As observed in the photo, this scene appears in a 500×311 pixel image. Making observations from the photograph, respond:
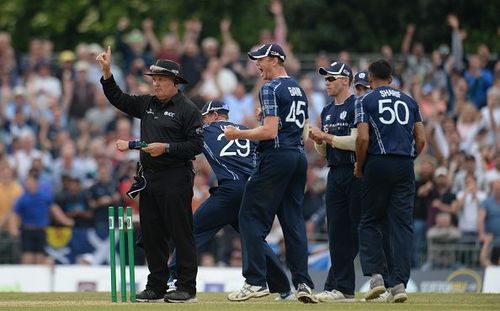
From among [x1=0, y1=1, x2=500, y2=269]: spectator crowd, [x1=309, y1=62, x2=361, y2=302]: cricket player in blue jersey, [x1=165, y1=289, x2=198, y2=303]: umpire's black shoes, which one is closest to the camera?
[x1=165, y1=289, x2=198, y2=303]: umpire's black shoes

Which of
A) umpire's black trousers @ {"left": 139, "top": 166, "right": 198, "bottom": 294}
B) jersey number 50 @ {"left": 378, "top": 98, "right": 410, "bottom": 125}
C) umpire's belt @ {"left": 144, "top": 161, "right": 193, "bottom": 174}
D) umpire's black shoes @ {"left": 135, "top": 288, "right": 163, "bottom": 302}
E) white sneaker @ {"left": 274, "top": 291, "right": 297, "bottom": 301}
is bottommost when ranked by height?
white sneaker @ {"left": 274, "top": 291, "right": 297, "bottom": 301}

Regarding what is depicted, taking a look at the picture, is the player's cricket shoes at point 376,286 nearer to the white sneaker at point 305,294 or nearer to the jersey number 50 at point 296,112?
the white sneaker at point 305,294

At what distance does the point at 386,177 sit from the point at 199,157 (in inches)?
402

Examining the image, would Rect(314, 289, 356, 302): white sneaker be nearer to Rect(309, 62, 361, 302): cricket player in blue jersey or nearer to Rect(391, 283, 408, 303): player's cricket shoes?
Rect(309, 62, 361, 302): cricket player in blue jersey

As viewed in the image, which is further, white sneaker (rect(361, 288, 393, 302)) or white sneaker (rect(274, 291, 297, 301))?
white sneaker (rect(274, 291, 297, 301))

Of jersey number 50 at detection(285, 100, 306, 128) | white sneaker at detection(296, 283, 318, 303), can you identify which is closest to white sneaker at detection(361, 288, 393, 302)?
white sneaker at detection(296, 283, 318, 303)

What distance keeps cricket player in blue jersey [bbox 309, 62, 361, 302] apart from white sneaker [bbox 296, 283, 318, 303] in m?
0.48

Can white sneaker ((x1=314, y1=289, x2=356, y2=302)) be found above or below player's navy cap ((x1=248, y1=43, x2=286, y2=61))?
below

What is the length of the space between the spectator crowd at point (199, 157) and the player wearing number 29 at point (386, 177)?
801 centimetres

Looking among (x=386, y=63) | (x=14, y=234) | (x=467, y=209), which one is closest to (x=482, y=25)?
(x=467, y=209)

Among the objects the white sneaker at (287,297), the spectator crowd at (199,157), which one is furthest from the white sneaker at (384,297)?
the spectator crowd at (199,157)

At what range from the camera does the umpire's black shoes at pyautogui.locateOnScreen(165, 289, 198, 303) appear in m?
16.5

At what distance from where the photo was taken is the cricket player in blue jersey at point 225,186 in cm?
1775

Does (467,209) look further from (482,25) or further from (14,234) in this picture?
(482,25)
